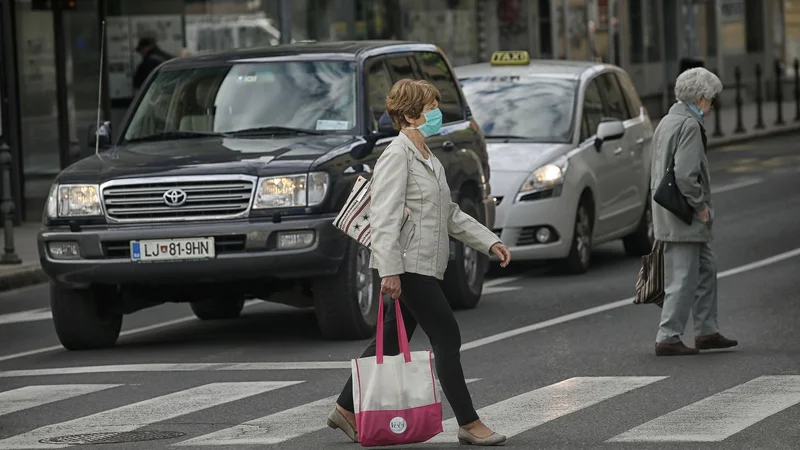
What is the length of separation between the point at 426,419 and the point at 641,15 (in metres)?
38.2

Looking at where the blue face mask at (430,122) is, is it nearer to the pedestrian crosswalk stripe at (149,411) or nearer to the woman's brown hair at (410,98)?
the woman's brown hair at (410,98)

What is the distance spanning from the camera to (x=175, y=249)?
11.4 metres

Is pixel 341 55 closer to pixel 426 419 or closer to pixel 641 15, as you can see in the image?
pixel 426 419

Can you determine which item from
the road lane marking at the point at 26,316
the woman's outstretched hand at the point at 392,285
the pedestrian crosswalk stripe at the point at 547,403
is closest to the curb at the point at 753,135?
the road lane marking at the point at 26,316

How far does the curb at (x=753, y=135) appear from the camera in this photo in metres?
34.2

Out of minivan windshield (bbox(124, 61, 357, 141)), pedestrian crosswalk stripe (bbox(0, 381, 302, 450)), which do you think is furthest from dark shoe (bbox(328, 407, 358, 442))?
minivan windshield (bbox(124, 61, 357, 141))

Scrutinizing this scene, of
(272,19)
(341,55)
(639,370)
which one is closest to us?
(639,370)

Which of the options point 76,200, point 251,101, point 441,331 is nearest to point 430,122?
point 441,331

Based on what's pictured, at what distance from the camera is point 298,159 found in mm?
11625

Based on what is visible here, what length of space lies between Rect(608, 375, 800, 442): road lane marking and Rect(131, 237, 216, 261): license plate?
3.42 m

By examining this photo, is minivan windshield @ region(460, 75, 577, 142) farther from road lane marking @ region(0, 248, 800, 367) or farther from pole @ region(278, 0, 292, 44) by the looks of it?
pole @ region(278, 0, 292, 44)

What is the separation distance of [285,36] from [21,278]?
741cm

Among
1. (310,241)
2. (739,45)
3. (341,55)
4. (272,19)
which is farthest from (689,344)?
(739,45)

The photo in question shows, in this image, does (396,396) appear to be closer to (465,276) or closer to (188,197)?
(188,197)
